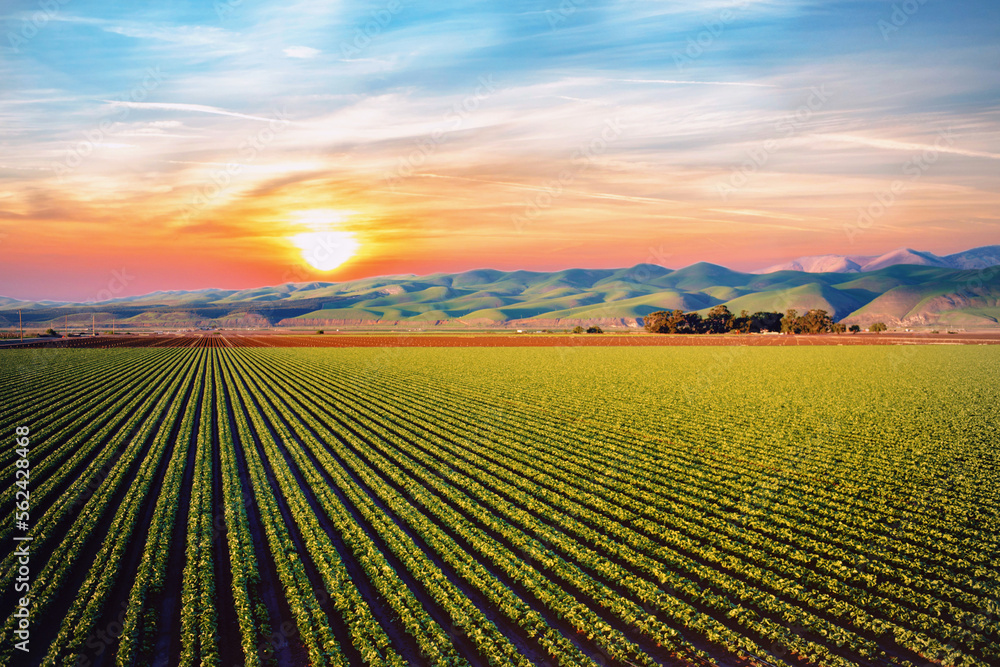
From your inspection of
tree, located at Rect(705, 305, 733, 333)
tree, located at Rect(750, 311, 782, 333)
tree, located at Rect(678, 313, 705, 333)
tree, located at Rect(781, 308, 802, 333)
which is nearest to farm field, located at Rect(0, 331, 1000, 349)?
tree, located at Rect(678, 313, 705, 333)

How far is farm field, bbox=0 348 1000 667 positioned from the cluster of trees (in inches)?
4505

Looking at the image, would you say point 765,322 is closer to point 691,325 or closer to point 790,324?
point 790,324

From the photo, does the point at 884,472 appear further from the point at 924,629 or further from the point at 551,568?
the point at 551,568

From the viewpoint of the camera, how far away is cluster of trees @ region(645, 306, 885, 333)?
13962 centimetres

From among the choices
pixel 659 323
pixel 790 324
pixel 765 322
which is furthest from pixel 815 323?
pixel 659 323

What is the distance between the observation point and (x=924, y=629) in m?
9.09

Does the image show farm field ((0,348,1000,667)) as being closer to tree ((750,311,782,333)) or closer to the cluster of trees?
the cluster of trees

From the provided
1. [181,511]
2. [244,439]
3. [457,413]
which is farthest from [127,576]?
[457,413]

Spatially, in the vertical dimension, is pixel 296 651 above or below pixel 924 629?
above

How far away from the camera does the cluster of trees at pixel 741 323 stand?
13962cm

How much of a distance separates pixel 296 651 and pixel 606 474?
11.0m

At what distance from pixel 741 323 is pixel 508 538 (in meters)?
145

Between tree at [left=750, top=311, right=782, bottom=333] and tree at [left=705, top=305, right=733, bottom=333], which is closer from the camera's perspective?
tree at [left=705, top=305, right=733, bottom=333]

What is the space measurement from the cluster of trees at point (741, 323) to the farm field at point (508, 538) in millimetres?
114438
